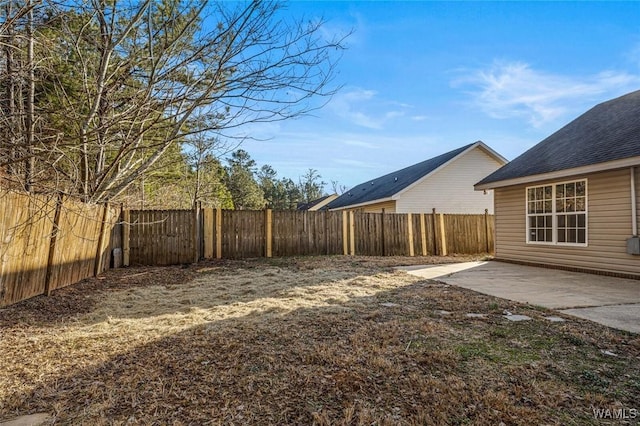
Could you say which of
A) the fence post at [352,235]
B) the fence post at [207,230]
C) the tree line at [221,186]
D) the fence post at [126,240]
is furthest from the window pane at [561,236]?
the fence post at [126,240]

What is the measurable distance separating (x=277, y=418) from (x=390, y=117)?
479 inches

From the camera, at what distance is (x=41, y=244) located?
464cm

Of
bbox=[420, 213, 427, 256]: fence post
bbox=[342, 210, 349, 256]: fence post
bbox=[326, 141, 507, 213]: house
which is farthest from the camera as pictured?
bbox=[326, 141, 507, 213]: house

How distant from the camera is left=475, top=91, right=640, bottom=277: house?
6590 millimetres

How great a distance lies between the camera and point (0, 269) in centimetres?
386

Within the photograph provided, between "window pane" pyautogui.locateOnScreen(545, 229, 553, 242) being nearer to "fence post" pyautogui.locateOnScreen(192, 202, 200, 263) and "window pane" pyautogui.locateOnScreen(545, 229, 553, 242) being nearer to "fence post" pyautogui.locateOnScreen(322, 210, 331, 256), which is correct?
"fence post" pyautogui.locateOnScreen(322, 210, 331, 256)

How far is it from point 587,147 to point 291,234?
7.56 m

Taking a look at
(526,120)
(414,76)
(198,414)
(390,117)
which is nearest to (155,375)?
(198,414)

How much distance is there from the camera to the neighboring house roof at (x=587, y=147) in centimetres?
671

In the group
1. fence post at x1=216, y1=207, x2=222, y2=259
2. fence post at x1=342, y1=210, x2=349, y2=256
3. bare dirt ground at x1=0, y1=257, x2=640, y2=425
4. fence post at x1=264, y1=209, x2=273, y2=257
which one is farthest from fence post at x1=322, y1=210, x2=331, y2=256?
bare dirt ground at x1=0, y1=257, x2=640, y2=425

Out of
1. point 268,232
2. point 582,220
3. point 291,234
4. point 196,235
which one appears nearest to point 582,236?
point 582,220

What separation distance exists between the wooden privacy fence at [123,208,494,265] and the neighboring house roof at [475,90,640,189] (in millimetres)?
2551

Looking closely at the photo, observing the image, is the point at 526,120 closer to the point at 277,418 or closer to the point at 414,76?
the point at 414,76

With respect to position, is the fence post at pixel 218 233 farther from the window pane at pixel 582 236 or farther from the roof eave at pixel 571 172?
the window pane at pixel 582 236
